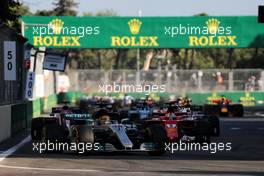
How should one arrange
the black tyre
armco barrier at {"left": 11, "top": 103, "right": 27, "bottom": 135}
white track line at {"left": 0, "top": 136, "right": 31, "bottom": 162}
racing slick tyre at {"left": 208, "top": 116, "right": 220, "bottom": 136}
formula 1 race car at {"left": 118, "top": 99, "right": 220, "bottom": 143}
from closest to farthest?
white track line at {"left": 0, "top": 136, "right": 31, "bottom": 162}, the black tyre, formula 1 race car at {"left": 118, "top": 99, "right": 220, "bottom": 143}, racing slick tyre at {"left": 208, "top": 116, "right": 220, "bottom": 136}, armco barrier at {"left": 11, "top": 103, "right": 27, "bottom": 135}

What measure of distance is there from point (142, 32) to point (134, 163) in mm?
26995

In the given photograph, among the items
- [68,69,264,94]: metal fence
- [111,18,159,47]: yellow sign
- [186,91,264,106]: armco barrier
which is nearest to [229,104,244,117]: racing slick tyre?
[111,18,159,47]: yellow sign

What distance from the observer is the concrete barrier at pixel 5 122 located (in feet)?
79.2

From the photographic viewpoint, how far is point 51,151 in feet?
63.9

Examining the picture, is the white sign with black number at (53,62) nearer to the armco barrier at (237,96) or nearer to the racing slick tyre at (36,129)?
the racing slick tyre at (36,129)

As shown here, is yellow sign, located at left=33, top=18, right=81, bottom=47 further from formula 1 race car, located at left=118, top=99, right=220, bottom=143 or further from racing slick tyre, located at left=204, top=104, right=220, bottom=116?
formula 1 race car, located at left=118, top=99, right=220, bottom=143

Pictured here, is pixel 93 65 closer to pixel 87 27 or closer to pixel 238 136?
pixel 87 27

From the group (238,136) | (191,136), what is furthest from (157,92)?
(191,136)

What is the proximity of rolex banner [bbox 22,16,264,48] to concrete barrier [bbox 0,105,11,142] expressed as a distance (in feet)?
55.7

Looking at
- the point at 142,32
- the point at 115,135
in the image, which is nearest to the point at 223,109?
the point at 142,32

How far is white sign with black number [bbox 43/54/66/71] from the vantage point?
116ft

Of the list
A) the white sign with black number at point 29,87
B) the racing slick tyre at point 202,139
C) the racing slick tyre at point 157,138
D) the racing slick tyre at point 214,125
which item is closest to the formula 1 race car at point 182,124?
the racing slick tyre at point 202,139

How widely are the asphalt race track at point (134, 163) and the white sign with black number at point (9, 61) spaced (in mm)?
4211

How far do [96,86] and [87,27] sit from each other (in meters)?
23.1
